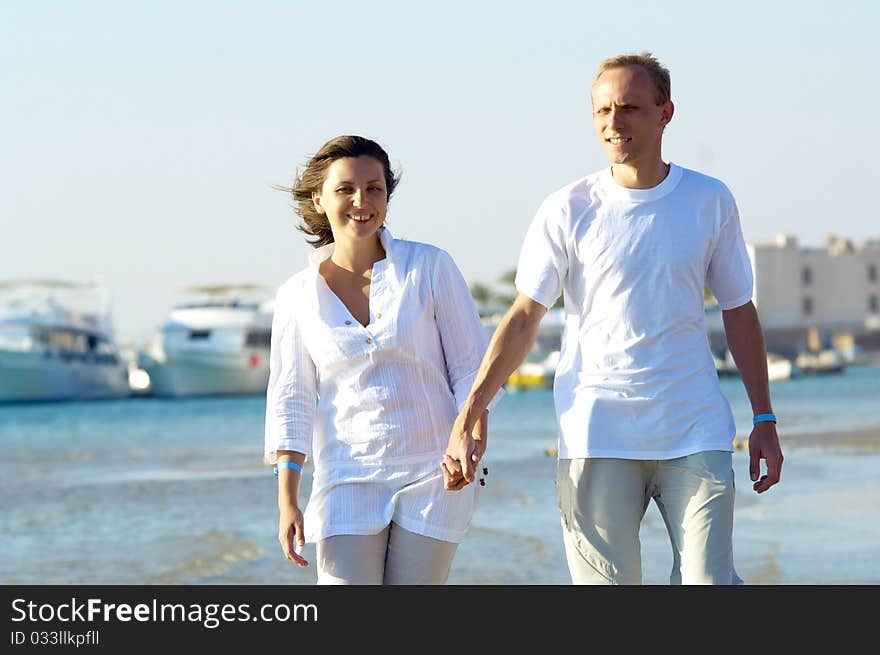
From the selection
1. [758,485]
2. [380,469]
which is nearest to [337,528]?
[380,469]

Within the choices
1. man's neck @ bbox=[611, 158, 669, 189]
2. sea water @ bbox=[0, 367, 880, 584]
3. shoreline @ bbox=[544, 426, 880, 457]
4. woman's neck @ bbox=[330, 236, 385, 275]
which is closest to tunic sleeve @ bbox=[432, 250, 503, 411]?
woman's neck @ bbox=[330, 236, 385, 275]

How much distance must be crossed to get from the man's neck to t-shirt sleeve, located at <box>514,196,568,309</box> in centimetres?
20

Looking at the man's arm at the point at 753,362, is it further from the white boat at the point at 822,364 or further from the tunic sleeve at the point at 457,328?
the white boat at the point at 822,364

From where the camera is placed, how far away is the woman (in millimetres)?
4312

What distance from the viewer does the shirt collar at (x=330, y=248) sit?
14.7ft

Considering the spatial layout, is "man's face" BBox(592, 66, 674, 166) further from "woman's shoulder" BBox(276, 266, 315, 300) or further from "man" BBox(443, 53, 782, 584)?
"woman's shoulder" BBox(276, 266, 315, 300)

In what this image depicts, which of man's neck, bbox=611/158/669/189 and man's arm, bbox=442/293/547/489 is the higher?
man's neck, bbox=611/158/669/189

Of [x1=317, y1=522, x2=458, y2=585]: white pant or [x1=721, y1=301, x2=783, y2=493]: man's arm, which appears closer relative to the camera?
[x1=317, y1=522, x2=458, y2=585]: white pant

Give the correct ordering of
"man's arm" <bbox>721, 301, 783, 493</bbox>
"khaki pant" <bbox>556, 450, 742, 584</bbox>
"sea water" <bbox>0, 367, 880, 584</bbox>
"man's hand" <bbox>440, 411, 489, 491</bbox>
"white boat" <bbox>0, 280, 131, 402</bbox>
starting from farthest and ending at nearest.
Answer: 1. "white boat" <bbox>0, 280, 131, 402</bbox>
2. "sea water" <bbox>0, 367, 880, 584</bbox>
3. "man's arm" <bbox>721, 301, 783, 493</bbox>
4. "khaki pant" <bbox>556, 450, 742, 584</bbox>
5. "man's hand" <bbox>440, 411, 489, 491</bbox>

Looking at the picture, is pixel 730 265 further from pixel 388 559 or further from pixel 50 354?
pixel 50 354

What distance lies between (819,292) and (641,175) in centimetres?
11845

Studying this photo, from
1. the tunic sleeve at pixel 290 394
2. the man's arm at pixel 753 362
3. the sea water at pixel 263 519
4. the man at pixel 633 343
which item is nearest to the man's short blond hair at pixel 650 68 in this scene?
the man at pixel 633 343

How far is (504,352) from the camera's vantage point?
14.1 ft
